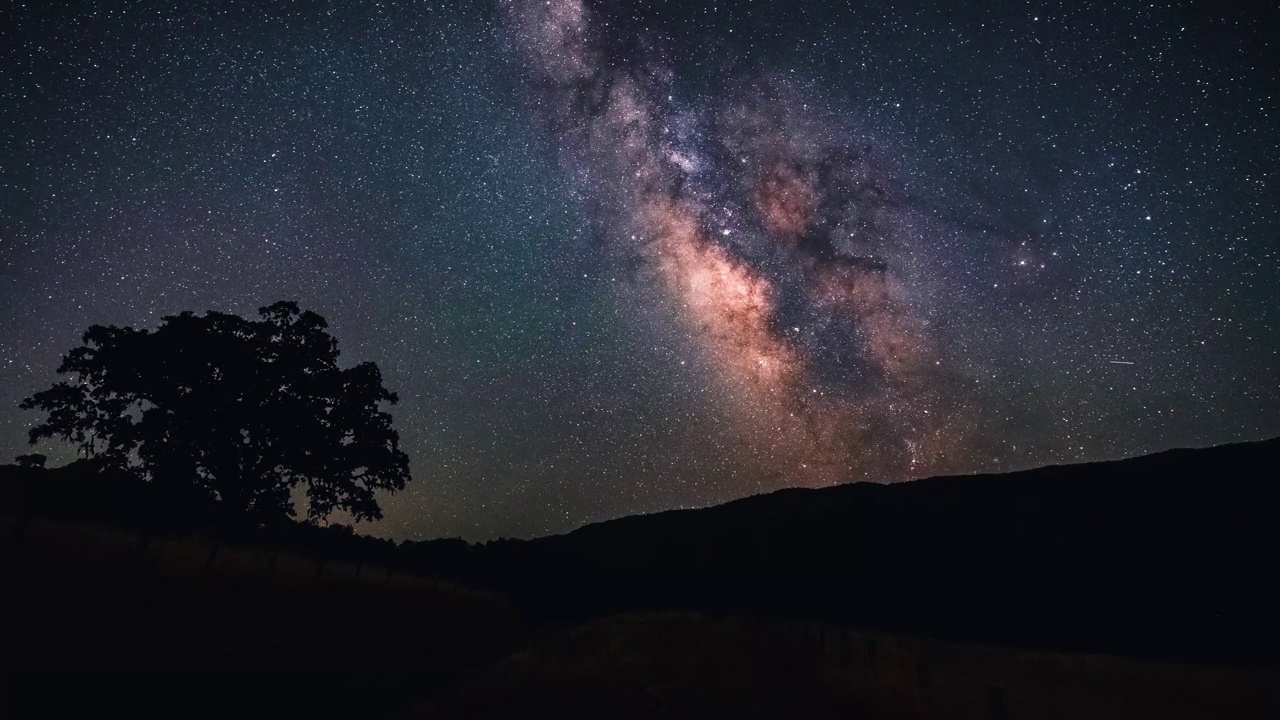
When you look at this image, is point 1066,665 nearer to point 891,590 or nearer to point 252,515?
point 891,590

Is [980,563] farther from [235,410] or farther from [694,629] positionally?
[235,410]

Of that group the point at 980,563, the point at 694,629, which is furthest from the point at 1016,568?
the point at 694,629

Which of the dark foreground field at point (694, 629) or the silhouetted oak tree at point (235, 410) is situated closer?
the dark foreground field at point (694, 629)

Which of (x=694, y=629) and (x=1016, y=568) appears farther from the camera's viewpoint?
(x=1016, y=568)

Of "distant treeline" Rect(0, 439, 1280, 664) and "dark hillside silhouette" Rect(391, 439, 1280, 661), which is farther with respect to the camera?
"dark hillside silhouette" Rect(391, 439, 1280, 661)

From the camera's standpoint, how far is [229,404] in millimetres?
18375

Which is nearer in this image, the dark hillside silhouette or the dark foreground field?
the dark foreground field

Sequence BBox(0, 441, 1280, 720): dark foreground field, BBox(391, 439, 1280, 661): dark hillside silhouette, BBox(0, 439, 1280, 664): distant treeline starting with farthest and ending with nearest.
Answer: BBox(391, 439, 1280, 661): dark hillside silhouette, BBox(0, 439, 1280, 664): distant treeline, BBox(0, 441, 1280, 720): dark foreground field

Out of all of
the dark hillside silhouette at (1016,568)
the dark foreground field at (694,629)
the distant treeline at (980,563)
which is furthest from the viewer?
the dark hillside silhouette at (1016,568)

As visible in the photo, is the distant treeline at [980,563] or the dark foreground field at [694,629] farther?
the distant treeline at [980,563]

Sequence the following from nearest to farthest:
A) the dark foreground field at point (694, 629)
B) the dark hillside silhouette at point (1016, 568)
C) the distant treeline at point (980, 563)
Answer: the dark foreground field at point (694, 629) < the distant treeline at point (980, 563) < the dark hillside silhouette at point (1016, 568)

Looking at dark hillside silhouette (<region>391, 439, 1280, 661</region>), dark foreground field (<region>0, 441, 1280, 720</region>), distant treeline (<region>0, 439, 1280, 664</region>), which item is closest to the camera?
dark foreground field (<region>0, 441, 1280, 720</region>)

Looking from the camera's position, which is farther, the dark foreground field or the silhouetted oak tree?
the silhouetted oak tree

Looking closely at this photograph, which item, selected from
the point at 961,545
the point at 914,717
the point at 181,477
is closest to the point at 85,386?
the point at 181,477
